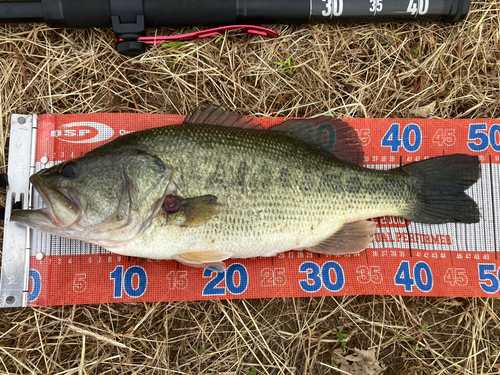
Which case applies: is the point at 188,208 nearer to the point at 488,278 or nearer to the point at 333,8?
the point at 333,8

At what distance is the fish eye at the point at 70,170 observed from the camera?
6.96ft

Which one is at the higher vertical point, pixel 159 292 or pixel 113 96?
pixel 113 96

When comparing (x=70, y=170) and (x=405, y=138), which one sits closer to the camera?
(x=70, y=170)

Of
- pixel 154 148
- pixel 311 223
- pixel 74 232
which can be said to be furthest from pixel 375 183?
pixel 74 232

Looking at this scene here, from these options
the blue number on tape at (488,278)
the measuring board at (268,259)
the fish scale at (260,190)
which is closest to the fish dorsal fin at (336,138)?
the fish scale at (260,190)

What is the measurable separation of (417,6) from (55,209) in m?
3.22

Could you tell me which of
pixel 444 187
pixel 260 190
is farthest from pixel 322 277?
pixel 444 187

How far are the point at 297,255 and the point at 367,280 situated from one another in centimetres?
59

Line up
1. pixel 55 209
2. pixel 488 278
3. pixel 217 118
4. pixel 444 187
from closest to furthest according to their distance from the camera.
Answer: pixel 55 209 < pixel 217 118 < pixel 444 187 < pixel 488 278

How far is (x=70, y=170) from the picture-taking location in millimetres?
2127

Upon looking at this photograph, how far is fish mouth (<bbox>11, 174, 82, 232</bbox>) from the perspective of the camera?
81.0 inches

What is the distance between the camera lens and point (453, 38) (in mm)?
3041

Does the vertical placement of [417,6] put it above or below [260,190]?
above

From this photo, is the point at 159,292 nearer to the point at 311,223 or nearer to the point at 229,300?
the point at 229,300
